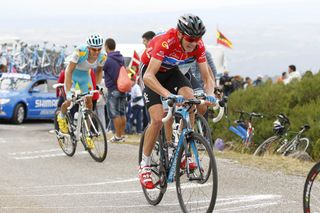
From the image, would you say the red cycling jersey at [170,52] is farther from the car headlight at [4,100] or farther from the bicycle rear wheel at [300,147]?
the car headlight at [4,100]

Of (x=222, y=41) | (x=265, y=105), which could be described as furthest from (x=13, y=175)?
(x=222, y=41)

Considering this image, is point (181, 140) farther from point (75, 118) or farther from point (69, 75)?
point (75, 118)

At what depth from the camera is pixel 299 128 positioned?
15.8 metres

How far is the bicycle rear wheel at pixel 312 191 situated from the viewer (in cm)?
560

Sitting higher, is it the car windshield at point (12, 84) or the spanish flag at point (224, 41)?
the spanish flag at point (224, 41)

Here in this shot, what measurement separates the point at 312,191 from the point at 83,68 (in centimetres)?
664

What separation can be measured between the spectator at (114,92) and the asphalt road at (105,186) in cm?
202

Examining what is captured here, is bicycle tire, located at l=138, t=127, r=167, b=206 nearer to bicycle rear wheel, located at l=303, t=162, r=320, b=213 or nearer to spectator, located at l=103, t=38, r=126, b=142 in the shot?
bicycle rear wheel, located at l=303, t=162, r=320, b=213

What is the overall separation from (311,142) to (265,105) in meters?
2.68

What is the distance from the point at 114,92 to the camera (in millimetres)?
14867

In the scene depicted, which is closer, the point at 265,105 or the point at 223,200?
the point at 223,200

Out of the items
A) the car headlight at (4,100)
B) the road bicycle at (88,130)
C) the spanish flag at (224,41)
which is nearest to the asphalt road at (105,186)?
→ the road bicycle at (88,130)

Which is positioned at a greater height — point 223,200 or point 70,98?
point 70,98

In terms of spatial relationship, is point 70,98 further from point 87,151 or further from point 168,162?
point 168,162
